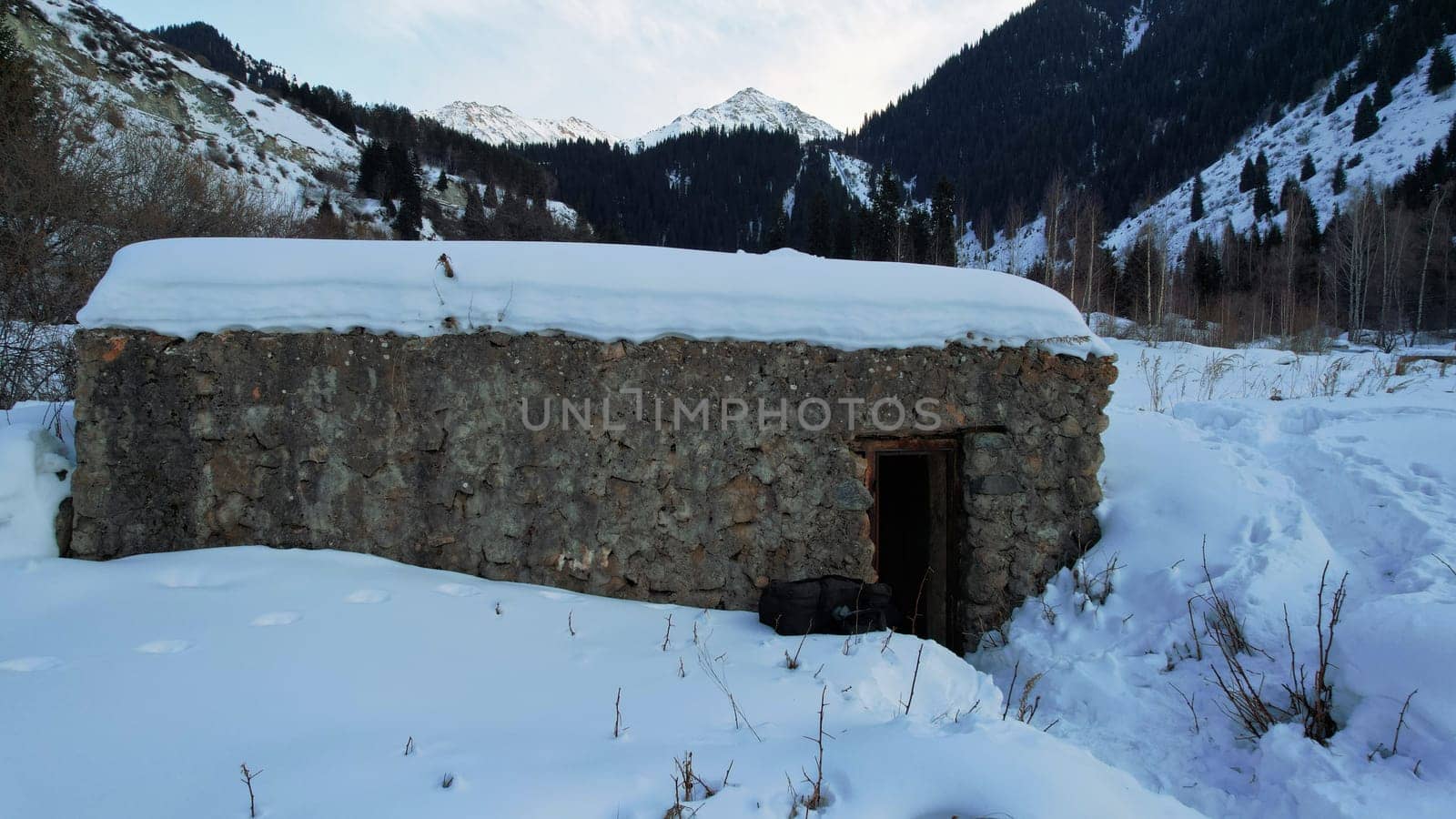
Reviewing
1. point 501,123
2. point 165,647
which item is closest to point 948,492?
point 165,647

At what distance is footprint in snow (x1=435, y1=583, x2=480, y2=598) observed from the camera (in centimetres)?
328

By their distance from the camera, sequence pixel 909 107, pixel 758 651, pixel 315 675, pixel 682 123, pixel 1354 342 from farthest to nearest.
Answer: pixel 682 123
pixel 909 107
pixel 1354 342
pixel 758 651
pixel 315 675

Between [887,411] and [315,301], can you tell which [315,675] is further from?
[887,411]

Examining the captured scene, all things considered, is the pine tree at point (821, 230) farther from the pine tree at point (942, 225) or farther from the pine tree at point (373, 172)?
the pine tree at point (373, 172)

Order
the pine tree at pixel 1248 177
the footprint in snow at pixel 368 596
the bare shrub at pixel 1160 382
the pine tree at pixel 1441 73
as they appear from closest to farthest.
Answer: the footprint in snow at pixel 368 596 → the bare shrub at pixel 1160 382 → the pine tree at pixel 1441 73 → the pine tree at pixel 1248 177

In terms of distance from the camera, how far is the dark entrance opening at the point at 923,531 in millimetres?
4316

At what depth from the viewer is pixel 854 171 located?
6272 cm

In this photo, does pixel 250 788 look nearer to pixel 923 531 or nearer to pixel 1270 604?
pixel 1270 604

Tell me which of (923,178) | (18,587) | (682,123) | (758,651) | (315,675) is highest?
(682,123)

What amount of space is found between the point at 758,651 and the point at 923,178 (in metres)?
67.0

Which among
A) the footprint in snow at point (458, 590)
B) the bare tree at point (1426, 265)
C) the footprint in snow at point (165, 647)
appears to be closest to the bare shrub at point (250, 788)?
the footprint in snow at point (165, 647)

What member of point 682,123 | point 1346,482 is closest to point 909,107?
point 682,123

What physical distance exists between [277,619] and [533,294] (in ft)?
6.58

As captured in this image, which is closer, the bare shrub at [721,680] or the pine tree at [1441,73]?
the bare shrub at [721,680]
